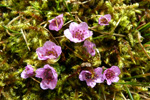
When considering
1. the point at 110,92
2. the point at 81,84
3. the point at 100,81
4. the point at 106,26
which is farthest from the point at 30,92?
the point at 106,26

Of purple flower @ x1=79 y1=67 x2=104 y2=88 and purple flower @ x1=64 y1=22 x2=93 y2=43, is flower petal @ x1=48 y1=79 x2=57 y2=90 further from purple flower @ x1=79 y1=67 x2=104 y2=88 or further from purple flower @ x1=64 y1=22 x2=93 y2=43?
purple flower @ x1=64 y1=22 x2=93 y2=43

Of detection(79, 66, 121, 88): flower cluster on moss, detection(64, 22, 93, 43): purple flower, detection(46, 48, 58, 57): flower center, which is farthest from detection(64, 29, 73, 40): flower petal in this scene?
detection(79, 66, 121, 88): flower cluster on moss

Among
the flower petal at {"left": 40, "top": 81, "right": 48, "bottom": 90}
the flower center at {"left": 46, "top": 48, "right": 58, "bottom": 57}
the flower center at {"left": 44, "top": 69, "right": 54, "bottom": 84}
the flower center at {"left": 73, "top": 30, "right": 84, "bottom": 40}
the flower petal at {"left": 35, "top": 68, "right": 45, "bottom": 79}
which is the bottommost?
A: the flower petal at {"left": 40, "top": 81, "right": 48, "bottom": 90}

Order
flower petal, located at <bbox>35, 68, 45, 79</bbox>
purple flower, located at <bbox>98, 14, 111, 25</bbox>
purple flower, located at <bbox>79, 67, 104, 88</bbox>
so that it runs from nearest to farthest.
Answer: flower petal, located at <bbox>35, 68, 45, 79</bbox>
purple flower, located at <bbox>79, 67, 104, 88</bbox>
purple flower, located at <bbox>98, 14, 111, 25</bbox>

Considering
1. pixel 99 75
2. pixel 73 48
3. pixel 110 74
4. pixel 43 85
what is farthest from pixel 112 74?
pixel 43 85

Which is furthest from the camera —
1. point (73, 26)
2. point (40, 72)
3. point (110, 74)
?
point (73, 26)

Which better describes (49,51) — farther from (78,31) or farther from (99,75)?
(99,75)

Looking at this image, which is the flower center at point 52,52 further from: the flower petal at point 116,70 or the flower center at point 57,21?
the flower petal at point 116,70
